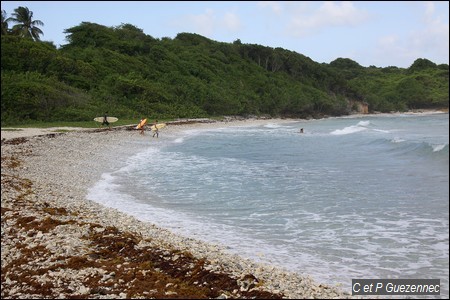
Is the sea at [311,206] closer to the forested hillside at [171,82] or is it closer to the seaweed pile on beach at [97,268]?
the seaweed pile on beach at [97,268]

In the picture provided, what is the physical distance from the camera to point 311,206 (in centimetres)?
1134

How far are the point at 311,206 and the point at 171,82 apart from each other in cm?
5354

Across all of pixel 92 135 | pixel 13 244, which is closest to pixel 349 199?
pixel 13 244

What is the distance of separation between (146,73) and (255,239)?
182 ft

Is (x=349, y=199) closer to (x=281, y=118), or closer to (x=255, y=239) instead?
(x=255, y=239)

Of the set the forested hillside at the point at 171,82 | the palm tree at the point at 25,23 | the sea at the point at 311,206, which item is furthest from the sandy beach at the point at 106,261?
the palm tree at the point at 25,23

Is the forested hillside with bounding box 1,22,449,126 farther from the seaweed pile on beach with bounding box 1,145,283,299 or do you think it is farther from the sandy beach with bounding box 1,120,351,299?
the seaweed pile on beach with bounding box 1,145,283,299

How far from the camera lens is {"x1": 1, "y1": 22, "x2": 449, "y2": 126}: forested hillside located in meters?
39.6

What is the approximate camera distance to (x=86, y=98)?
43.0 metres

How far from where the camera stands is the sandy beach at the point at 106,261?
5.79 m

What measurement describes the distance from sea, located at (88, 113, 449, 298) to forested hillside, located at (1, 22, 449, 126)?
22.7 meters

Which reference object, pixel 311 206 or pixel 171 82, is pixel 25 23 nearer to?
pixel 171 82

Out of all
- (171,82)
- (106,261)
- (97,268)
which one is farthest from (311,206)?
(171,82)

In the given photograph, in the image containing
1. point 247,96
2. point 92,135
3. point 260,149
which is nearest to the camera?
point 260,149
